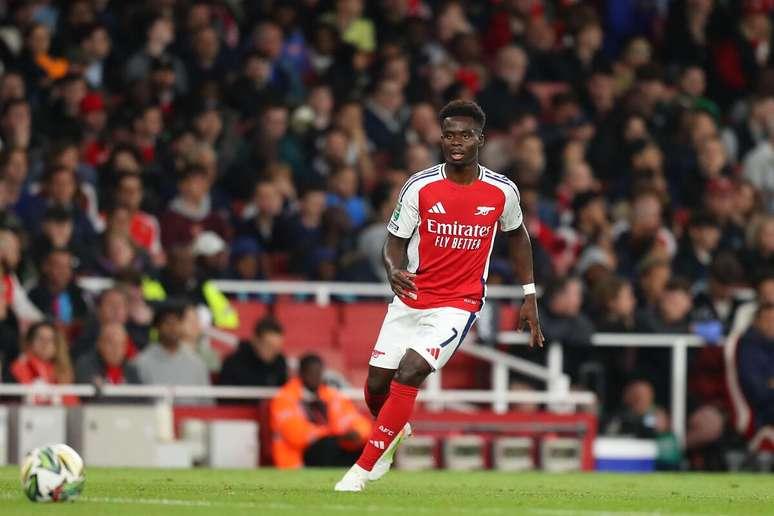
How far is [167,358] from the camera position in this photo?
17.2 m

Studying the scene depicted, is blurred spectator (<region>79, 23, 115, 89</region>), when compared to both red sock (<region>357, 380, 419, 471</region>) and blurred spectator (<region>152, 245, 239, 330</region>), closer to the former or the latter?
blurred spectator (<region>152, 245, 239, 330</region>)

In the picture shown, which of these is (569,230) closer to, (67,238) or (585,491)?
(67,238)

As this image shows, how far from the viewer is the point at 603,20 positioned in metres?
25.3

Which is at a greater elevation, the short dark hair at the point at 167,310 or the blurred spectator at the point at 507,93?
the blurred spectator at the point at 507,93

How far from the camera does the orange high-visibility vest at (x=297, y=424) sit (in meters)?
17.0

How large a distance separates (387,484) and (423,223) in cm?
234

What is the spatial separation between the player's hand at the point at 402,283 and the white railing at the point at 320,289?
7.01 metres

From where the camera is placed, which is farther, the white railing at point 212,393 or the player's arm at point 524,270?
the white railing at point 212,393

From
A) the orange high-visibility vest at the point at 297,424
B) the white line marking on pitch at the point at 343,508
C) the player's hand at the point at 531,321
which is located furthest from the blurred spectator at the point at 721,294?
the white line marking on pitch at the point at 343,508

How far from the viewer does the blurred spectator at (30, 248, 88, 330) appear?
55.7 ft

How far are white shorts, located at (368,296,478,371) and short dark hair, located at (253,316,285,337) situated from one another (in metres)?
5.74

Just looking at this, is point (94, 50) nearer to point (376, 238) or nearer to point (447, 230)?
point (376, 238)

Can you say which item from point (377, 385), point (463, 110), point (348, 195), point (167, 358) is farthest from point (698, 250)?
point (463, 110)

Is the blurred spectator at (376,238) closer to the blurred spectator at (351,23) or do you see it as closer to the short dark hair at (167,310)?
the short dark hair at (167,310)
